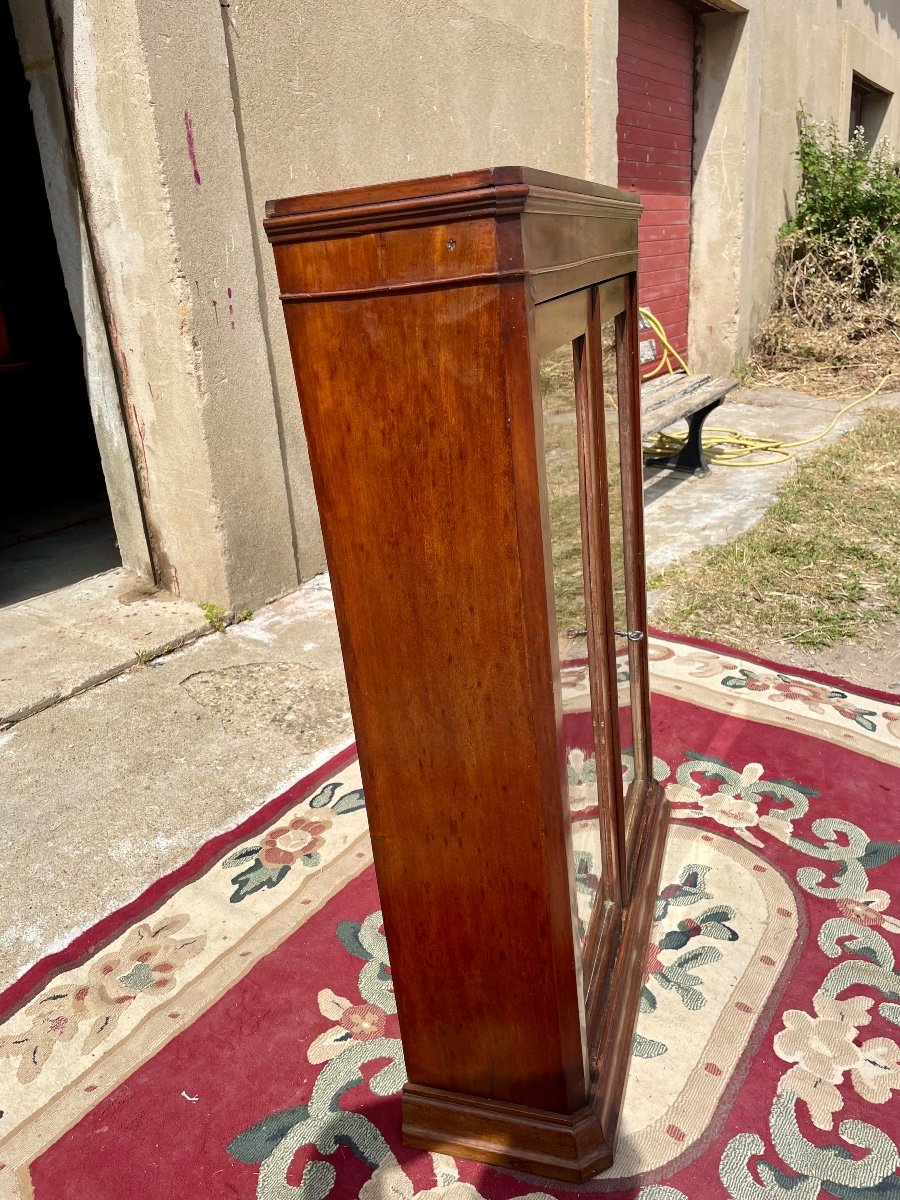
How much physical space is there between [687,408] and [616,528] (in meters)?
3.44

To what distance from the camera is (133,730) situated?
2844mm

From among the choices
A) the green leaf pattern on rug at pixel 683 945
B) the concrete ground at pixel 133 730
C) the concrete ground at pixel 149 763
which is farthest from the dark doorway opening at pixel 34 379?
the green leaf pattern on rug at pixel 683 945

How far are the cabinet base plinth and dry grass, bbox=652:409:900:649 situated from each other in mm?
2087

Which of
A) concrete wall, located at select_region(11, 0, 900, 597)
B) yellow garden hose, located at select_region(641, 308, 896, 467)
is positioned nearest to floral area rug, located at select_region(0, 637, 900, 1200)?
concrete wall, located at select_region(11, 0, 900, 597)

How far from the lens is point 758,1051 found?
5.24 ft

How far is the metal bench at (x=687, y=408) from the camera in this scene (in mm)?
4938

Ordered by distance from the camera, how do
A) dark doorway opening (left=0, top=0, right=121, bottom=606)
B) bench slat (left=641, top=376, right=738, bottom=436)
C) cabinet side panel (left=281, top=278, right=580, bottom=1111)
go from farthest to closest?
dark doorway opening (left=0, top=0, right=121, bottom=606) → bench slat (left=641, top=376, right=738, bottom=436) → cabinet side panel (left=281, top=278, right=580, bottom=1111)

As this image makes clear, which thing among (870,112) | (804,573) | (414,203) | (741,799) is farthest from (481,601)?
(870,112)

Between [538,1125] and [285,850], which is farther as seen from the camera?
[285,850]

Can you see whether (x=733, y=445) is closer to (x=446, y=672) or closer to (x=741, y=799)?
(x=741, y=799)

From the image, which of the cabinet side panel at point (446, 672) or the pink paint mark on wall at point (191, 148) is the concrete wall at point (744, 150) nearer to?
the pink paint mark on wall at point (191, 148)

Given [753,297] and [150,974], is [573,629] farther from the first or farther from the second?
[753,297]

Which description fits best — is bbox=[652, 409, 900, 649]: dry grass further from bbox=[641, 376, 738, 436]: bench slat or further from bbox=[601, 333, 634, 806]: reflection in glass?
bbox=[601, 333, 634, 806]: reflection in glass

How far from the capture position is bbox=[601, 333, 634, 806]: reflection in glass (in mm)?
1614
